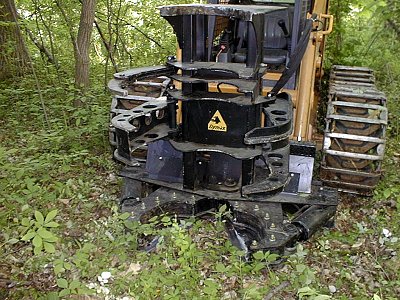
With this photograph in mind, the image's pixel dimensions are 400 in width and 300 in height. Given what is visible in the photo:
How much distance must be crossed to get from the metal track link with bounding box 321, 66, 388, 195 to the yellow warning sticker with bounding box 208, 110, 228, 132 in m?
1.33

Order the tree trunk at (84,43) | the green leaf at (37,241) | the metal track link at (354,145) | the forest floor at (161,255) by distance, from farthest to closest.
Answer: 1. the tree trunk at (84,43)
2. the metal track link at (354,145)
3. the forest floor at (161,255)
4. the green leaf at (37,241)

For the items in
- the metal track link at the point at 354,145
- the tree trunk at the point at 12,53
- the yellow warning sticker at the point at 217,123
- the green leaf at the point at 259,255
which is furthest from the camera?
the tree trunk at the point at 12,53

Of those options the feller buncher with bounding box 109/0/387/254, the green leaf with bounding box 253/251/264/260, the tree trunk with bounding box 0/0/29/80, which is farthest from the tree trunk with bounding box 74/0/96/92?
the green leaf with bounding box 253/251/264/260

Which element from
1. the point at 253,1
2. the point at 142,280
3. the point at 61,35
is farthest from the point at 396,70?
the point at 142,280

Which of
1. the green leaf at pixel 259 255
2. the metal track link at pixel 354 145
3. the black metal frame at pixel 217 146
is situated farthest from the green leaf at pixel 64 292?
the metal track link at pixel 354 145

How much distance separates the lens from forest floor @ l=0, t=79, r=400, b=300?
3338mm

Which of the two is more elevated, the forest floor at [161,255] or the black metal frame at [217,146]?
the black metal frame at [217,146]

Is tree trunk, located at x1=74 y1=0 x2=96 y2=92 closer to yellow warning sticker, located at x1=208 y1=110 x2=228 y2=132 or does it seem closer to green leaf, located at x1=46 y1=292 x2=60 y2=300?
yellow warning sticker, located at x1=208 y1=110 x2=228 y2=132

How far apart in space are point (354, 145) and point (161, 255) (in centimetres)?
231

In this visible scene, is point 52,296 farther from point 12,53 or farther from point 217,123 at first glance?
point 12,53

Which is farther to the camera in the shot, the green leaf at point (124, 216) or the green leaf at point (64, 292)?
the green leaf at point (124, 216)

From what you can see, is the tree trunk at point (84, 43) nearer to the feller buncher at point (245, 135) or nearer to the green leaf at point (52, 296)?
the feller buncher at point (245, 135)

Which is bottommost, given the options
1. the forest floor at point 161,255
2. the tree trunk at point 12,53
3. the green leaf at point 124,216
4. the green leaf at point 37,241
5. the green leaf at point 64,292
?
the forest floor at point 161,255

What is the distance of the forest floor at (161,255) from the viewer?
334cm
